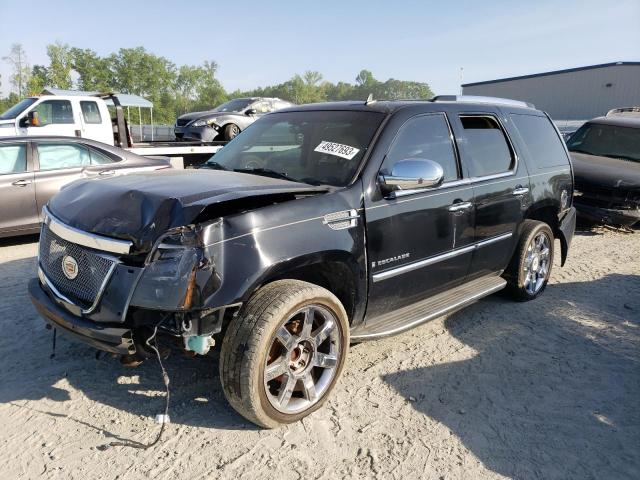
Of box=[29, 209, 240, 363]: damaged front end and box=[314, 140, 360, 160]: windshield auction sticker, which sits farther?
box=[314, 140, 360, 160]: windshield auction sticker

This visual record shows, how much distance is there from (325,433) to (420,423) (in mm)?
587

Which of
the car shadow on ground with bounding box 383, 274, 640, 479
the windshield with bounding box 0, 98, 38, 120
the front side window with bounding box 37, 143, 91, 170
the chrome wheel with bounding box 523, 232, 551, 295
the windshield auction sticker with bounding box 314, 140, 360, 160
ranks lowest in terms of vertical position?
the car shadow on ground with bounding box 383, 274, 640, 479

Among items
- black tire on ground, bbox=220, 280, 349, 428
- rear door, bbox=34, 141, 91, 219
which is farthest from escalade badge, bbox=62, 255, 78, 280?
rear door, bbox=34, 141, 91, 219

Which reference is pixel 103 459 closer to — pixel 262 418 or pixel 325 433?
pixel 262 418

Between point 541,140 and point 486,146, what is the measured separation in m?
1.13

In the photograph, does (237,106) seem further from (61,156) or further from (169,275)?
(169,275)

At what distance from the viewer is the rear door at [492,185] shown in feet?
13.6

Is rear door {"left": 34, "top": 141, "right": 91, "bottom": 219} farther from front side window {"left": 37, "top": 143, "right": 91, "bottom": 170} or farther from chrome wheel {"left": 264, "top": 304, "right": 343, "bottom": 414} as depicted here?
chrome wheel {"left": 264, "top": 304, "right": 343, "bottom": 414}

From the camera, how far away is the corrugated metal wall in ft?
109

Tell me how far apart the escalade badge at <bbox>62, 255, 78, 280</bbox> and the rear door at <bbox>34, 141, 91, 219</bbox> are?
4.38 meters

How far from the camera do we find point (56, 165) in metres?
7.03

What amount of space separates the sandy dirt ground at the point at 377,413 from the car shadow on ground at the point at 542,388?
0.01 metres

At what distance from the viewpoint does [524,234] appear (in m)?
4.83

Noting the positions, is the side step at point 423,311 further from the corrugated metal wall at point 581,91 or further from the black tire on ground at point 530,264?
the corrugated metal wall at point 581,91
